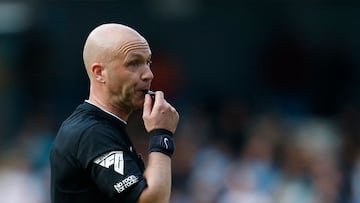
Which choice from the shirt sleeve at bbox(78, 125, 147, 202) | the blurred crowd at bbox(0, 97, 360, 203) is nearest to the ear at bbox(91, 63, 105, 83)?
the shirt sleeve at bbox(78, 125, 147, 202)

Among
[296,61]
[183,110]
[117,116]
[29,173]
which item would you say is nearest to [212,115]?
[183,110]

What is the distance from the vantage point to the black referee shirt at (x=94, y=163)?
4621 millimetres

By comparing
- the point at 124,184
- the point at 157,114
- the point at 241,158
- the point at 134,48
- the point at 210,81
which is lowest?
the point at 124,184

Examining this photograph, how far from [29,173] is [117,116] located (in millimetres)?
6742

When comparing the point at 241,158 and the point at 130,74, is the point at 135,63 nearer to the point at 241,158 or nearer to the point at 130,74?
the point at 130,74

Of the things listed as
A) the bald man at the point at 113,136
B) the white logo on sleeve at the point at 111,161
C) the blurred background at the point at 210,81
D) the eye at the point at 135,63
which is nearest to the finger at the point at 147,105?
the bald man at the point at 113,136

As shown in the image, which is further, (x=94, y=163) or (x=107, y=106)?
(x=107, y=106)

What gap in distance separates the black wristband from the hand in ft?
0.07

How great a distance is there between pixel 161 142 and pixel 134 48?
0.41m

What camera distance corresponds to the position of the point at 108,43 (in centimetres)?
483

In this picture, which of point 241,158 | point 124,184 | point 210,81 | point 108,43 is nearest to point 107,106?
point 108,43

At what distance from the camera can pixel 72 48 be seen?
13680 mm

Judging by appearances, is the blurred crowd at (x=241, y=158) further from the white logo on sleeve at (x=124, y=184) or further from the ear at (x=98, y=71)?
the white logo on sleeve at (x=124, y=184)

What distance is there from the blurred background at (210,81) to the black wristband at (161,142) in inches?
236
